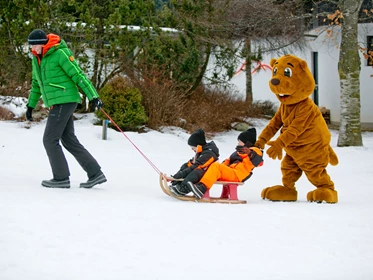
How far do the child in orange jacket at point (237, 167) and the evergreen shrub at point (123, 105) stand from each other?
284 inches

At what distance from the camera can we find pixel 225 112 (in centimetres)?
1984

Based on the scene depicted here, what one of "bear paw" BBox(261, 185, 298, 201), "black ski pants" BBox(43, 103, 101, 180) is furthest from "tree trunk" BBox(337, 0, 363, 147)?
"black ski pants" BBox(43, 103, 101, 180)

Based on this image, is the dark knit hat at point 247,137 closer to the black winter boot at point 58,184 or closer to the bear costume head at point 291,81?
the bear costume head at point 291,81

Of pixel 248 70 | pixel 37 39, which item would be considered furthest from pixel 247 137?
pixel 248 70

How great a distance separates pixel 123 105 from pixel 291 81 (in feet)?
24.9

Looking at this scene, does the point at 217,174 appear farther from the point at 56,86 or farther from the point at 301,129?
the point at 56,86

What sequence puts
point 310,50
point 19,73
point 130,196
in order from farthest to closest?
point 310,50, point 19,73, point 130,196

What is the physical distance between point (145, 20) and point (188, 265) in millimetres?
12939

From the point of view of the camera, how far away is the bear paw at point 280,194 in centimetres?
865

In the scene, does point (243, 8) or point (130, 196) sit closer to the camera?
point (130, 196)

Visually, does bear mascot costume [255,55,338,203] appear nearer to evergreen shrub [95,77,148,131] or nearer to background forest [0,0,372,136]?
evergreen shrub [95,77,148,131]

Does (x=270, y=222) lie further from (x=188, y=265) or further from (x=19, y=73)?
(x=19, y=73)

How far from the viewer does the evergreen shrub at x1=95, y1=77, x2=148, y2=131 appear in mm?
15422

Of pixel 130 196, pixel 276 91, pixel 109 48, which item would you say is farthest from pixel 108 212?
pixel 109 48
